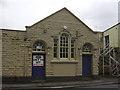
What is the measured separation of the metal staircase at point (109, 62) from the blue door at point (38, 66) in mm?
7843

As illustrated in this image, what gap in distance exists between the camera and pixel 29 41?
48.9 ft

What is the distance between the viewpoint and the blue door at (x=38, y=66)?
15.2 meters

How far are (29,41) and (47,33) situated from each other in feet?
5.80

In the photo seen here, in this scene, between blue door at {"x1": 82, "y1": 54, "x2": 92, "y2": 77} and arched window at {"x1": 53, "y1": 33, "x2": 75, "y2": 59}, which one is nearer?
arched window at {"x1": 53, "y1": 33, "x2": 75, "y2": 59}

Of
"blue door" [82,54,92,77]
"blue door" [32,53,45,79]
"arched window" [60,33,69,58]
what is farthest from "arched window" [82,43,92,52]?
"blue door" [32,53,45,79]

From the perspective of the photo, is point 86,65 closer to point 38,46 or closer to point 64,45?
point 64,45

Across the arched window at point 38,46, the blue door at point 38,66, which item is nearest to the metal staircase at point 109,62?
the blue door at point 38,66

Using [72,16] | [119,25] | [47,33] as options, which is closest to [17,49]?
[47,33]

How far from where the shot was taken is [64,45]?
1625 centimetres

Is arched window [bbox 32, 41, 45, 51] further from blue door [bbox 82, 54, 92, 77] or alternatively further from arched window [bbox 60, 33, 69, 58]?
blue door [bbox 82, 54, 92, 77]

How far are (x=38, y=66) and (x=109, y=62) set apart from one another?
904 cm

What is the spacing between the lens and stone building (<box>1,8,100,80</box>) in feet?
47.5

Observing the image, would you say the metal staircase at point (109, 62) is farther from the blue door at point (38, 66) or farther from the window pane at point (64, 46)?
the blue door at point (38, 66)

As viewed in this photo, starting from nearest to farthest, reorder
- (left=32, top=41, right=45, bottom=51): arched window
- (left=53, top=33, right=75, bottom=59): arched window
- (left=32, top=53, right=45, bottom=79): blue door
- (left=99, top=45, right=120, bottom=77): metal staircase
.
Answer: (left=32, top=53, right=45, bottom=79): blue door → (left=32, top=41, right=45, bottom=51): arched window → (left=53, top=33, right=75, bottom=59): arched window → (left=99, top=45, right=120, bottom=77): metal staircase
